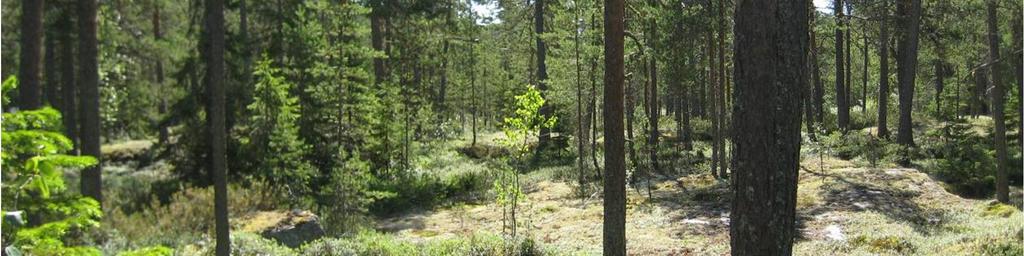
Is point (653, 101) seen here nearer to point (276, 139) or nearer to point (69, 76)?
point (276, 139)

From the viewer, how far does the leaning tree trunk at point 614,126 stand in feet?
28.4

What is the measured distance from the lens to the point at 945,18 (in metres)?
22.5

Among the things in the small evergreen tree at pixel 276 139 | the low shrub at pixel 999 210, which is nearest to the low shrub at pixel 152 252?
the small evergreen tree at pixel 276 139

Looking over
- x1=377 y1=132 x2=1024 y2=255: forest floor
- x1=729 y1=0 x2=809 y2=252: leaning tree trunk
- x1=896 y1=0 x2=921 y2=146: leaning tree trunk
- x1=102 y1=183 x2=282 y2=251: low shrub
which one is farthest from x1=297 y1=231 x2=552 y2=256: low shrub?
x1=896 y1=0 x2=921 y2=146: leaning tree trunk

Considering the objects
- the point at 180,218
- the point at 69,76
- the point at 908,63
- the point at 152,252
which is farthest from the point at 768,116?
the point at 69,76

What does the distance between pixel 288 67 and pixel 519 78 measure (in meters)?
21.5

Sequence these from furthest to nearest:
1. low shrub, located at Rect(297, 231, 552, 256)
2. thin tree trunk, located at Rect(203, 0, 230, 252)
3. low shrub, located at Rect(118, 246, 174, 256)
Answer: low shrub, located at Rect(297, 231, 552, 256)
thin tree trunk, located at Rect(203, 0, 230, 252)
low shrub, located at Rect(118, 246, 174, 256)

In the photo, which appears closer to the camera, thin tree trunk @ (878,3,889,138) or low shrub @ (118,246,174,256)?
low shrub @ (118,246,174,256)

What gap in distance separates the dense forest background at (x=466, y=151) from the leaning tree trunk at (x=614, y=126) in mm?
43

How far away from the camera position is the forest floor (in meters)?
10.3

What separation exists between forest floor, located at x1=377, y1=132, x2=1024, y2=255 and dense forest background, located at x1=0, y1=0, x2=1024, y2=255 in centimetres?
9

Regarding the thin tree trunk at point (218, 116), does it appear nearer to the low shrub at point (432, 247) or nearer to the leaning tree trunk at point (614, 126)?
the low shrub at point (432, 247)

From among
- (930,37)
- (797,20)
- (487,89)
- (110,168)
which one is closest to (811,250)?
(797,20)

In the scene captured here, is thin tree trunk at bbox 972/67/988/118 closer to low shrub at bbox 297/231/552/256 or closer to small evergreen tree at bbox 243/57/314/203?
low shrub at bbox 297/231/552/256
